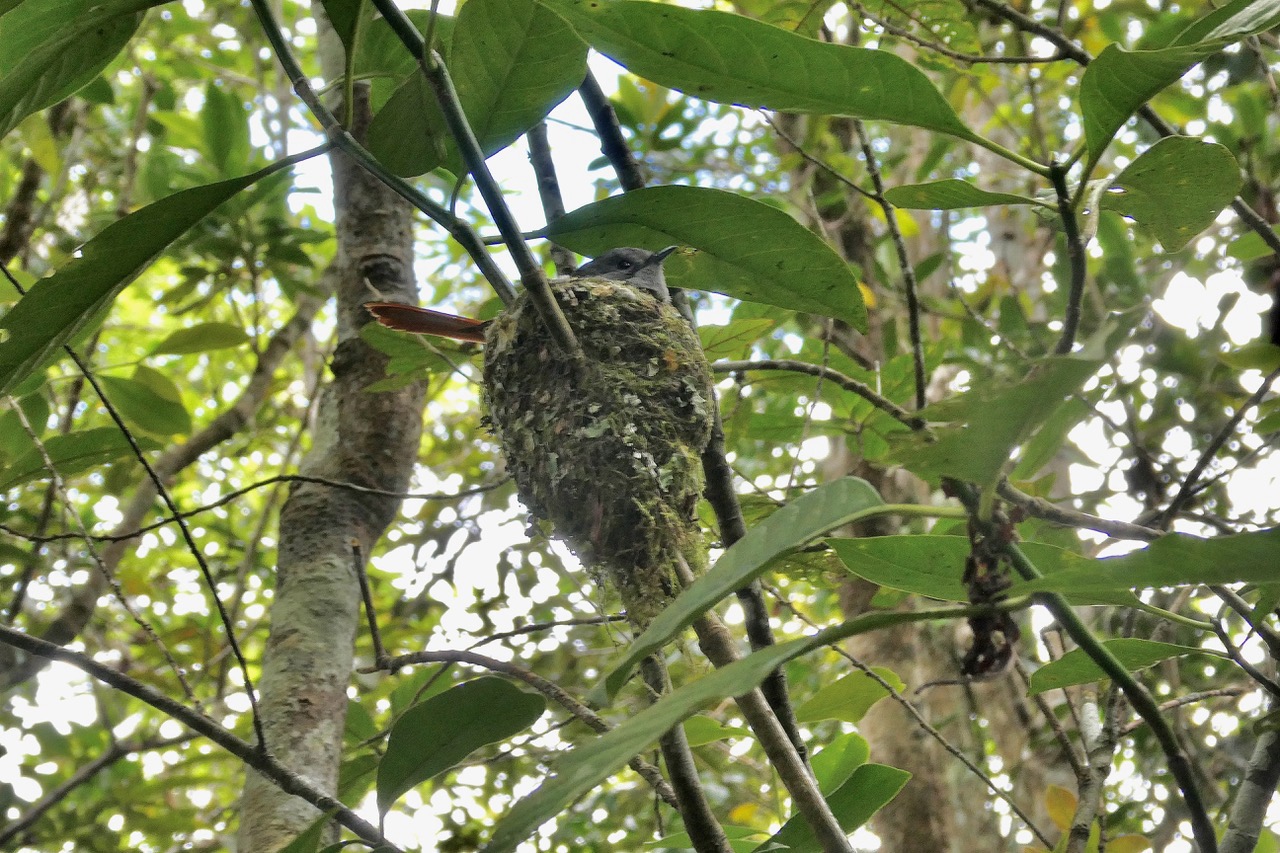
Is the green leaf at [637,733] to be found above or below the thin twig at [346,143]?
below

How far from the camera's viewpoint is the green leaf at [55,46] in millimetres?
1036

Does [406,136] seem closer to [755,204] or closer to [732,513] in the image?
[755,204]

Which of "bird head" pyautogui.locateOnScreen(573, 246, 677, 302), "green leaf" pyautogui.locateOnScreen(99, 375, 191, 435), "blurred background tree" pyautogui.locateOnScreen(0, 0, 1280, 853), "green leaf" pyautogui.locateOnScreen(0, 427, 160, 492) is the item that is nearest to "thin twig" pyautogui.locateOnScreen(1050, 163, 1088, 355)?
"blurred background tree" pyautogui.locateOnScreen(0, 0, 1280, 853)

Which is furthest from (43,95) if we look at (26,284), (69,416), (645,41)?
(69,416)

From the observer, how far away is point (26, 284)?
239 cm

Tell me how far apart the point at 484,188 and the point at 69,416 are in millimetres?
2841

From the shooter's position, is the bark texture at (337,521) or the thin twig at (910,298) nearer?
the thin twig at (910,298)

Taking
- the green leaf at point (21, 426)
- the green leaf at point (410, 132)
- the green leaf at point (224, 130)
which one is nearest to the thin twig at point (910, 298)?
the green leaf at point (410, 132)

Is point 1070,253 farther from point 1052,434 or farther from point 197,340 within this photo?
point 197,340

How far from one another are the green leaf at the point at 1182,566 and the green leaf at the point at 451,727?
600 millimetres

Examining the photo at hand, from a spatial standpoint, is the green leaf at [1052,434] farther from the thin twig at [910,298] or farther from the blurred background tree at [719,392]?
the thin twig at [910,298]

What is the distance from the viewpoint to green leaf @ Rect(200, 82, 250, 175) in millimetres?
3129

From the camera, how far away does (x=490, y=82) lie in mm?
1206

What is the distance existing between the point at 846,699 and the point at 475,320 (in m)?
1.23
